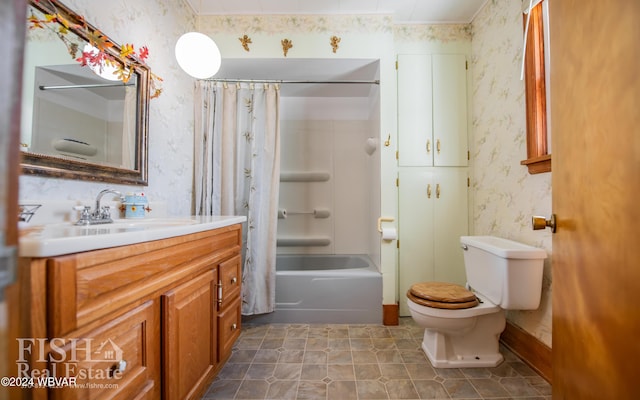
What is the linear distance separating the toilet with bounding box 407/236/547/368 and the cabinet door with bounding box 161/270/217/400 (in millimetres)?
1139

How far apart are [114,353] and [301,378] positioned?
1.01 meters

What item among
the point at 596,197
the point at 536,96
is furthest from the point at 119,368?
the point at 536,96

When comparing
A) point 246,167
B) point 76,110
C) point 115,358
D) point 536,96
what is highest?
point 536,96

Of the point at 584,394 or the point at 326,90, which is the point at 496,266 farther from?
the point at 326,90

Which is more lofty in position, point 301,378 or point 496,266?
point 496,266

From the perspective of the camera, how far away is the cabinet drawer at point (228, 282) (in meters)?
1.30

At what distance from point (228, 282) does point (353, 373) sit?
2.91 feet

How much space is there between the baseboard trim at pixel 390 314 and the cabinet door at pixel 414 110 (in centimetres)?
118

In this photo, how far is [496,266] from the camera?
1.42m

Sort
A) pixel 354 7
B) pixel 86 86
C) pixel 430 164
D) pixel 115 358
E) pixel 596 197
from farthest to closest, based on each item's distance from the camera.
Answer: pixel 430 164, pixel 354 7, pixel 86 86, pixel 115 358, pixel 596 197

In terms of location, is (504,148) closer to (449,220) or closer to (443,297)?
(449,220)

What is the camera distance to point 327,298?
6.59 ft

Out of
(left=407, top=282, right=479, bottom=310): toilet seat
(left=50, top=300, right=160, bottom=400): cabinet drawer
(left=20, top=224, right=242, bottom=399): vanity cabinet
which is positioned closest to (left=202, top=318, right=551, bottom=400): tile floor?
(left=20, top=224, right=242, bottom=399): vanity cabinet

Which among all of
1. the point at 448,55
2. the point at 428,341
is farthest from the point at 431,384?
the point at 448,55
